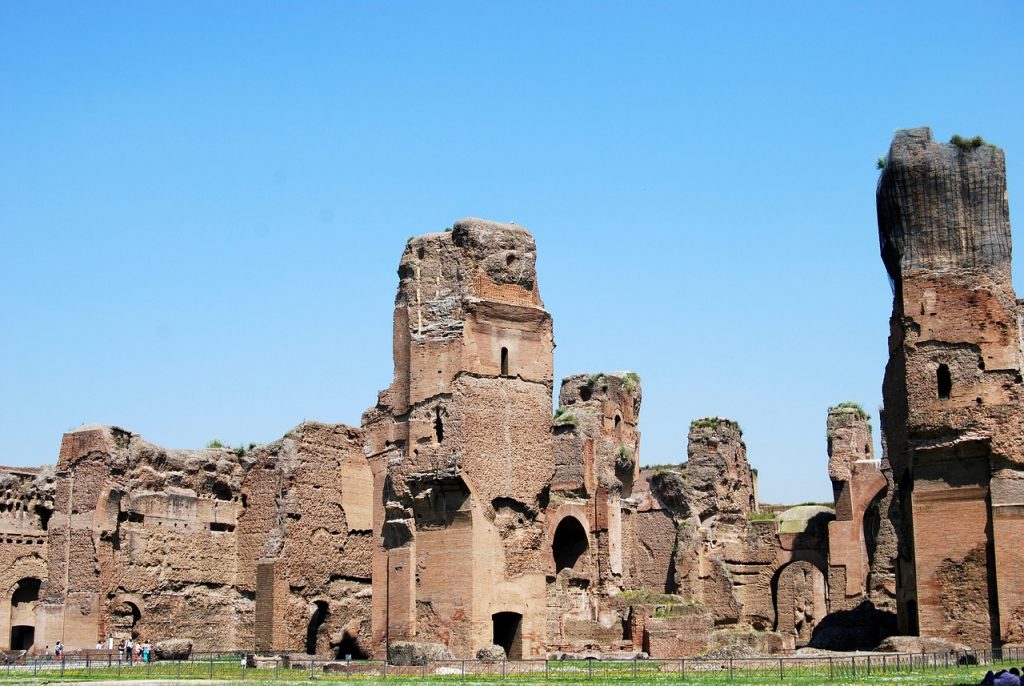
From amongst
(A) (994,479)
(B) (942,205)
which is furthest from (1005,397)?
(B) (942,205)

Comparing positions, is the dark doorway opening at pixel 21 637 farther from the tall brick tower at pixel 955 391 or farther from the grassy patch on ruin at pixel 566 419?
the tall brick tower at pixel 955 391

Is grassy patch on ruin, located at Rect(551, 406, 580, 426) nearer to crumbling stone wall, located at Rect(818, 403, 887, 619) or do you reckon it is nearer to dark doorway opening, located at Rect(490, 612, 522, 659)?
crumbling stone wall, located at Rect(818, 403, 887, 619)

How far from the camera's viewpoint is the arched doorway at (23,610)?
3597 cm

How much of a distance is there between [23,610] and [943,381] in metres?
23.6

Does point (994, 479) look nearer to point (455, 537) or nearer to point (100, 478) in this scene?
point (455, 537)

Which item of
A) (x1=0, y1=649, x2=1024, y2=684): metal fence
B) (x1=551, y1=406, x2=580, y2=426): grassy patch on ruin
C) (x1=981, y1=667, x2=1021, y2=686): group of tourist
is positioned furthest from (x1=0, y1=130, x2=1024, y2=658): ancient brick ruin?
(x1=981, y1=667, x2=1021, y2=686): group of tourist

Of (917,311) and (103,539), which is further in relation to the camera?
(103,539)

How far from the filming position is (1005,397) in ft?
97.8

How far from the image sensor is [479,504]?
28.8 m

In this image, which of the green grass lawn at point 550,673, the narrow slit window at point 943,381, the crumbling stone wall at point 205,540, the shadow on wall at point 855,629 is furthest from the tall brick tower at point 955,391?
the crumbling stone wall at point 205,540

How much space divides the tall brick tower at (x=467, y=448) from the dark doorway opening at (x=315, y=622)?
11.0ft

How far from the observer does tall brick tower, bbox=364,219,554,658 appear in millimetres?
28750

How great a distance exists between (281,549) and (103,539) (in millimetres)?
4371

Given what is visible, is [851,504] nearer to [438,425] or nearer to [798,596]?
[798,596]
